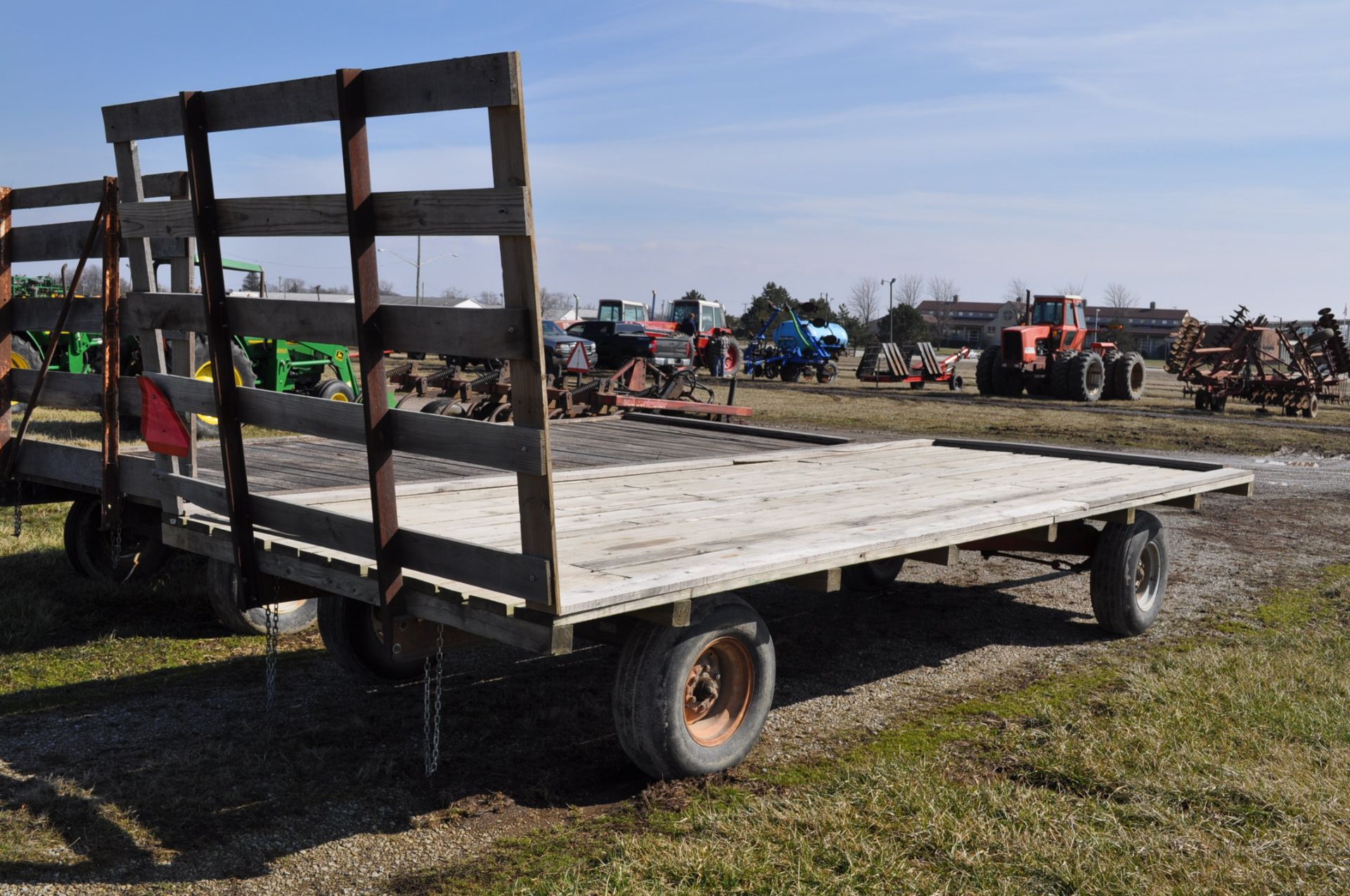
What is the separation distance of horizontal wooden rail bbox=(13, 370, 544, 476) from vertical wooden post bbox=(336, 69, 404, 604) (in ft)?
0.19

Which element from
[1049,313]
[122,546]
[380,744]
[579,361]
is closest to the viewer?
[380,744]

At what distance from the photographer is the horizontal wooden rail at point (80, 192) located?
444 cm

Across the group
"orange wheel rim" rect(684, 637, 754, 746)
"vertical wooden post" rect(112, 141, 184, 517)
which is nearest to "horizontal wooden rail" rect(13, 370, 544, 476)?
"vertical wooden post" rect(112, 141, 184, 517)

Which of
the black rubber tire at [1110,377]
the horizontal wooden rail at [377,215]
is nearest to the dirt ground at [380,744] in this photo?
the horizontal wooden rail at [377,215]

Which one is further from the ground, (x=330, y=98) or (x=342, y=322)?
(x=330, y=98)

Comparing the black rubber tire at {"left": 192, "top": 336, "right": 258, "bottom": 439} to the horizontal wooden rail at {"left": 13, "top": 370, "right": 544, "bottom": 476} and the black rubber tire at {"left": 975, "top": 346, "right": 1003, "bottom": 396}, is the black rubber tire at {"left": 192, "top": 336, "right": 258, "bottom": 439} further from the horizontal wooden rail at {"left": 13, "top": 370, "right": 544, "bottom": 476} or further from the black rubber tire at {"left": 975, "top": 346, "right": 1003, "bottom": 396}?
the black rubber tire at {"left": 975, "top": 346, "right": 1003, "bottom": 396}

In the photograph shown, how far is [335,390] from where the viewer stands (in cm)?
1451

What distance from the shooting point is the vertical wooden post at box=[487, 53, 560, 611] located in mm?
3016

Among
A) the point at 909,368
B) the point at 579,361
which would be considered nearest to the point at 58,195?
the point at 579,361

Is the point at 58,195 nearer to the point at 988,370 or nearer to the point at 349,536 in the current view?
the point at 349,536

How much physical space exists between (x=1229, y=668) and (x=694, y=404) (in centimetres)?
802

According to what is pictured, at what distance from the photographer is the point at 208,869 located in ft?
11.0

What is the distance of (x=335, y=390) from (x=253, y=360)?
3.63 ft

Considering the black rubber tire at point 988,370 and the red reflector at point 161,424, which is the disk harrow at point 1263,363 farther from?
the red reflector at point 161,424
